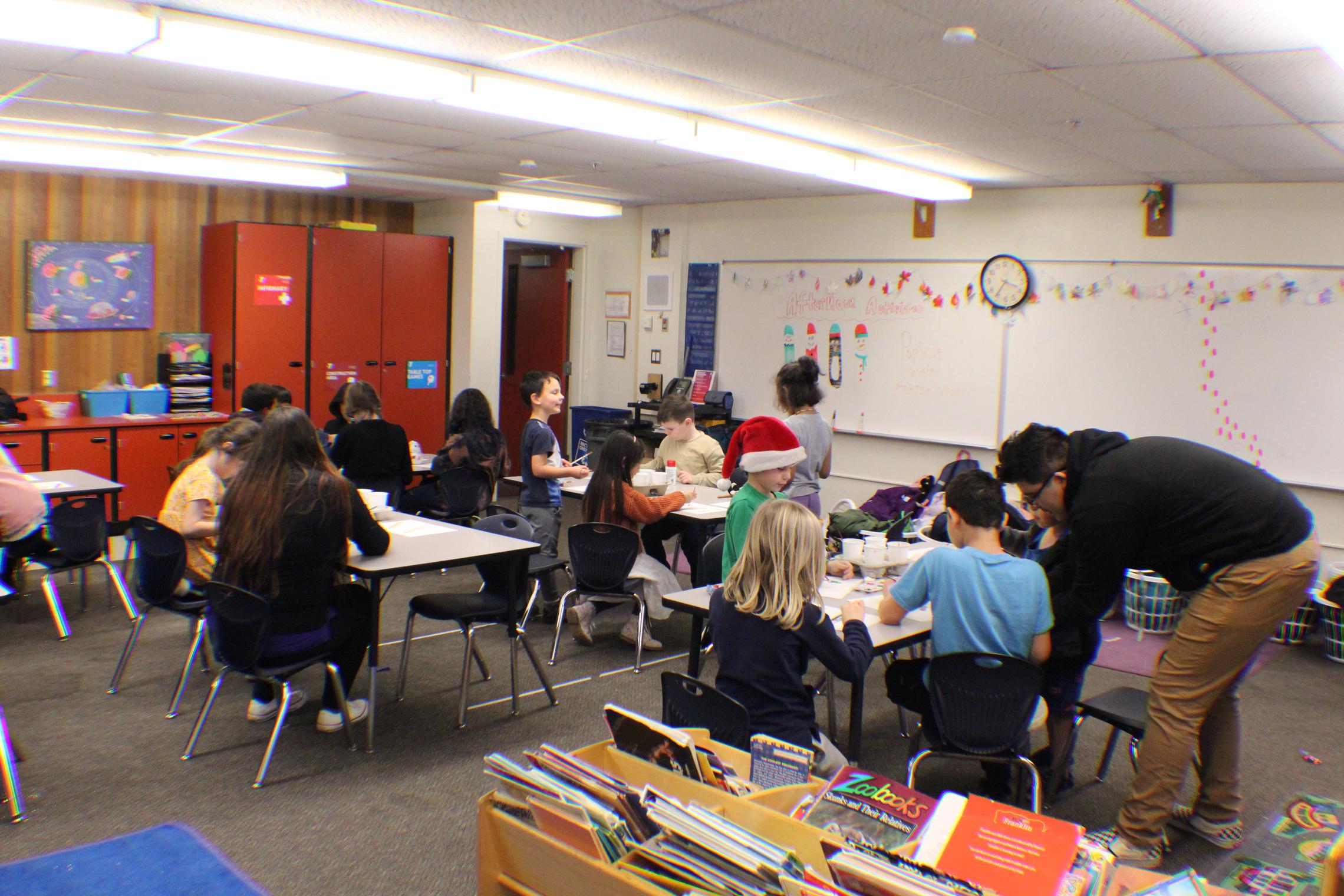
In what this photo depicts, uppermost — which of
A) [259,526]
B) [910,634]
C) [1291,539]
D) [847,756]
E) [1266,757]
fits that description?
[1291,539]

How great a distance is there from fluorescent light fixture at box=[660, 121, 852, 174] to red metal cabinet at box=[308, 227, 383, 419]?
391 centimetres

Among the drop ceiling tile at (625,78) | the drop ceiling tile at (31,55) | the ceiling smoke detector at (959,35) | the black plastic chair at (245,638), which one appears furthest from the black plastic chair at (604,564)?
the drop ceiling tile at (31,55)

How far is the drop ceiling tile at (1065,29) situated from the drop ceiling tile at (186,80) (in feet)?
8.75

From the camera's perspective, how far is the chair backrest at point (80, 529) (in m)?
4.97

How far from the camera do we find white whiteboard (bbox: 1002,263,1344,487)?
5.71 meters

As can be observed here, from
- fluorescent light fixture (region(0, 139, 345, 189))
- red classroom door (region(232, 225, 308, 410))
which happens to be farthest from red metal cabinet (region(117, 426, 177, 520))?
fluorescent light fixture (region(0, 139, 345, 189))

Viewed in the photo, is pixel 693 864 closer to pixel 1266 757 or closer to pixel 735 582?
pixel 735 582

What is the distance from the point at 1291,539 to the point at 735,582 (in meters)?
1.64

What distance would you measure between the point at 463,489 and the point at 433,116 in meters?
Answer: 2.18

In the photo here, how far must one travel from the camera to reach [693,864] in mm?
1586

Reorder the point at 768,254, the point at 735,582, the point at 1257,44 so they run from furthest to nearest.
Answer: the point at 768,254 → the point at 1257,44 → the point at 735,582

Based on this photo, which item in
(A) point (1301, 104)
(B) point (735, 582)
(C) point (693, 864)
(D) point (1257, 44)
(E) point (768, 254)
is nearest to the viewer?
(C) point (693, 864)

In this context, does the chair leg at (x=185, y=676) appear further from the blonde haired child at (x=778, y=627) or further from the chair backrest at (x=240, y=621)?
the blonde haired child at (x=778, y=627)

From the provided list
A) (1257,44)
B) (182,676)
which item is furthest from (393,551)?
(1257,44)
